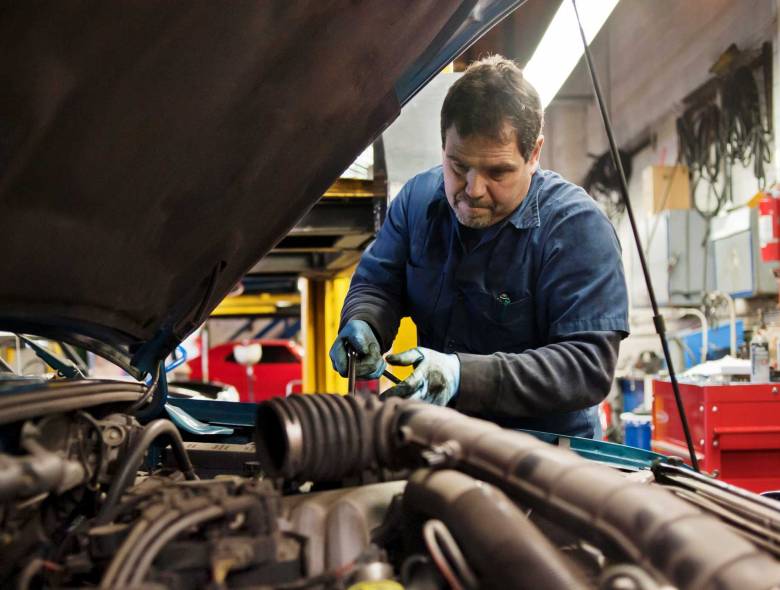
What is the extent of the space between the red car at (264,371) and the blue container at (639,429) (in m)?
3.87

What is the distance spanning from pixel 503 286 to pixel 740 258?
3592mm

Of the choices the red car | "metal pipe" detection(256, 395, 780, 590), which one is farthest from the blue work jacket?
the red car

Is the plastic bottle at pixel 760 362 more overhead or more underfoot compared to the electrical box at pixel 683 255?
more underfoot

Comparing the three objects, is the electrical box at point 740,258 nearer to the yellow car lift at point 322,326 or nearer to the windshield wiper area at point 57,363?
the yellow car lift at point 322,326

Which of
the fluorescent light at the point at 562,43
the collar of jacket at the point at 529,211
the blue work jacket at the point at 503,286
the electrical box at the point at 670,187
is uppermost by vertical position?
the electrical box at the point at 670,187

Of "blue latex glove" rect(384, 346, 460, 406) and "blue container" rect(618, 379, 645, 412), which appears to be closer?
"blue latex glove" rect(384, 346, 460, 406)

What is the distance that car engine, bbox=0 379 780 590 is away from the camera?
0.61 meters

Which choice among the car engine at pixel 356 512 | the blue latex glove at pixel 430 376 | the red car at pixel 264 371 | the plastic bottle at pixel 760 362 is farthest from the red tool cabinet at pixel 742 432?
the red car at pixel 264 371

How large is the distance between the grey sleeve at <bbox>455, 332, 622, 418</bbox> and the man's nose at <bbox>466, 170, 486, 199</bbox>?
1.24ft

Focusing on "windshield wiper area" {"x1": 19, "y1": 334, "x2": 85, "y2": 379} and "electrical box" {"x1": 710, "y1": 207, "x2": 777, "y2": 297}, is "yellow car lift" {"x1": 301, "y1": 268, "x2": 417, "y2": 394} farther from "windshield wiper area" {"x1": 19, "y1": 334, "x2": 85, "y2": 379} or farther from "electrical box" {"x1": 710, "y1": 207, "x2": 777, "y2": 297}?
"electrical box" {"x1": 710, "y1": 207, "x2": 777, "y2": 297}

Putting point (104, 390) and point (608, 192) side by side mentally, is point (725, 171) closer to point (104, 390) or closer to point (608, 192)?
point (608, 192)

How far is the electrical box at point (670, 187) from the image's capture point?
5.63 m

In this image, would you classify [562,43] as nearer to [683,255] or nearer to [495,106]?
[495,106]

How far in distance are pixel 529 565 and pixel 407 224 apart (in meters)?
1.41
